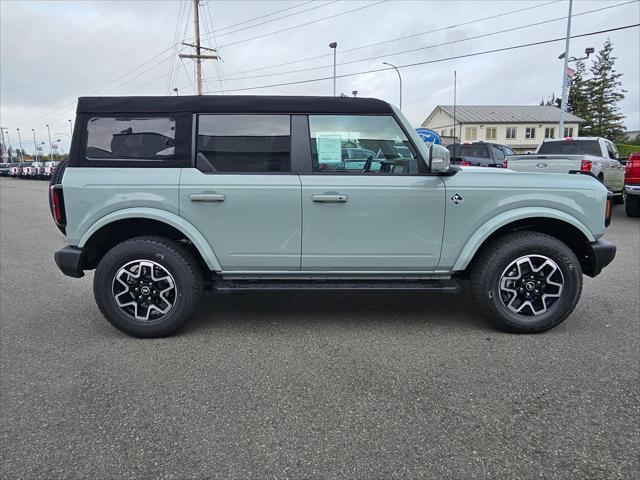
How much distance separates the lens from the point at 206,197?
11.7 ft

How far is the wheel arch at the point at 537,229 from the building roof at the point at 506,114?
206 ft

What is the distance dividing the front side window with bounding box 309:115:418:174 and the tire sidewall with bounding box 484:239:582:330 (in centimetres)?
107

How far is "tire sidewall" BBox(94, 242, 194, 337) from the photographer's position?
3.62m

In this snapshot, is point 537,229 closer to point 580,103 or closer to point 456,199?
point 456,199

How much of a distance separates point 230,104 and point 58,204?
→ 1.62 metres

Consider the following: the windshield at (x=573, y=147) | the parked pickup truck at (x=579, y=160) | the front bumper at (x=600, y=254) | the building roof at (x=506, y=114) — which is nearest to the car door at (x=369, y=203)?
the front bumper at (x=600, y=254)

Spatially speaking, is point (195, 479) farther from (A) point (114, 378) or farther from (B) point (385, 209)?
(B) point (385, 209)

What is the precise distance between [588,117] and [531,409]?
263 feet

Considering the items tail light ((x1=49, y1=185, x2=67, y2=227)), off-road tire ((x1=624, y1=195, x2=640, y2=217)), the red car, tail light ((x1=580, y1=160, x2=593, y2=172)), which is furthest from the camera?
off-road tire ((x1=624, y1=195, x2=640, y2=217))

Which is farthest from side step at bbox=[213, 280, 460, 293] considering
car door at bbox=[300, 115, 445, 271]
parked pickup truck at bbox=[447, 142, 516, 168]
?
parked pickup truck at bbox=[447, 142, 516, 168]

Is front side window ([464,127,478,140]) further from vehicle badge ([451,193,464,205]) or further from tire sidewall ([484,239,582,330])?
vehicle badge ([451,193,464,205])

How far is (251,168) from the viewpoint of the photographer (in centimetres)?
366

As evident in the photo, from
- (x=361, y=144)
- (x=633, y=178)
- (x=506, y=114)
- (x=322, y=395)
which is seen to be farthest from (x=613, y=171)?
(x=506, y=114)

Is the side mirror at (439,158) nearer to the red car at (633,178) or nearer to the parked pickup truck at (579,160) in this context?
the parked pickup truck at (579,160)
